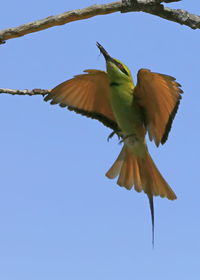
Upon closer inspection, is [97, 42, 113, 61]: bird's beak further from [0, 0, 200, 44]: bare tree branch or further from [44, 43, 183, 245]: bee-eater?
[0, 0, 200, 44]: bare tree branch

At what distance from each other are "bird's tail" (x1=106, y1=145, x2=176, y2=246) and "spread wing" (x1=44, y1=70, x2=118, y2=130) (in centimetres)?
34

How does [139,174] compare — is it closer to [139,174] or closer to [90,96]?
[139,174]

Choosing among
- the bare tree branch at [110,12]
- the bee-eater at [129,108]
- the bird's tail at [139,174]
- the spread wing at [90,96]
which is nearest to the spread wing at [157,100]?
the bee-eater at [129,108]

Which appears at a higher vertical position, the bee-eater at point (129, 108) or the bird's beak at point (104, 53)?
the bird's beak at point (104, 53)

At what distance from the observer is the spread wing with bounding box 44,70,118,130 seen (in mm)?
4301

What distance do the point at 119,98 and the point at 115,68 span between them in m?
0.24

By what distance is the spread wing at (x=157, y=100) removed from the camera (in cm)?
378

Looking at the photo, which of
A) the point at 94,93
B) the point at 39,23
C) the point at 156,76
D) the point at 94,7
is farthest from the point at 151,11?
the point at 94,93

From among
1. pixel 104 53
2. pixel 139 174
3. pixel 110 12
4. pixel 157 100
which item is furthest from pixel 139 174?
pixel 110 12

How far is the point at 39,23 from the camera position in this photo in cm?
282

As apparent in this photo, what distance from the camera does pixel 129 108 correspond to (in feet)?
14.0

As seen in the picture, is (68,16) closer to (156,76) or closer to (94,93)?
(156,76)

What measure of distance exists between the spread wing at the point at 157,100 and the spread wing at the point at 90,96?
32 cm

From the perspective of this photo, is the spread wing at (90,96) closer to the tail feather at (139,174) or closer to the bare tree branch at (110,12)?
the tail feather at (139,174)
